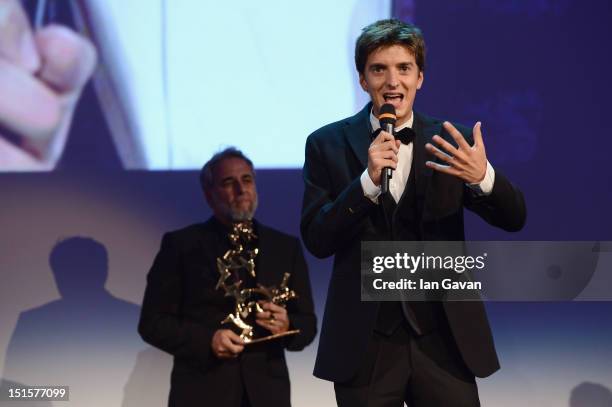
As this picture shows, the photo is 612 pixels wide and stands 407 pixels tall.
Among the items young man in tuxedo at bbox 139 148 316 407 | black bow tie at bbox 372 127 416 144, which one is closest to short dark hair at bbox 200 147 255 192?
young man in tuxedo at bbox 139 148 316 407

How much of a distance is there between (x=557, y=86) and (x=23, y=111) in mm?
2466

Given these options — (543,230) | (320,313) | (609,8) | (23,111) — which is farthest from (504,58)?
(23,111)

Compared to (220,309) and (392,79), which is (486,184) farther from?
(220,309)

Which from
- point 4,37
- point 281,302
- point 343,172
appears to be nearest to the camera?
point 343,172

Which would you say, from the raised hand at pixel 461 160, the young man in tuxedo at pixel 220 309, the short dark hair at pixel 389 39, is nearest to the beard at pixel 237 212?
the young man in tuxedo at pixel 220 309

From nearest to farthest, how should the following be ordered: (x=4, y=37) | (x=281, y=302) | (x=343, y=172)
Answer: (x=343, y=172), (x=281, y=302), (x=4, y=37)

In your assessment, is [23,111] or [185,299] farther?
[23,111]

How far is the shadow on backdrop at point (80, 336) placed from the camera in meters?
3.99

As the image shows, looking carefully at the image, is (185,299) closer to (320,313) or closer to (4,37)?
(320,313)

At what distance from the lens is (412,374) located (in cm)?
205

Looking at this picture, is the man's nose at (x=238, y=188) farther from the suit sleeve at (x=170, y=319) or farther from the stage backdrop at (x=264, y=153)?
the stage backdrop at (x=264, y=153)

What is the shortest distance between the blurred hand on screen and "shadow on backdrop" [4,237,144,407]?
44 cm

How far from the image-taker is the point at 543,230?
13.3 ft

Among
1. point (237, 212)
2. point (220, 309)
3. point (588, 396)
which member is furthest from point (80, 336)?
point (588, 396)
